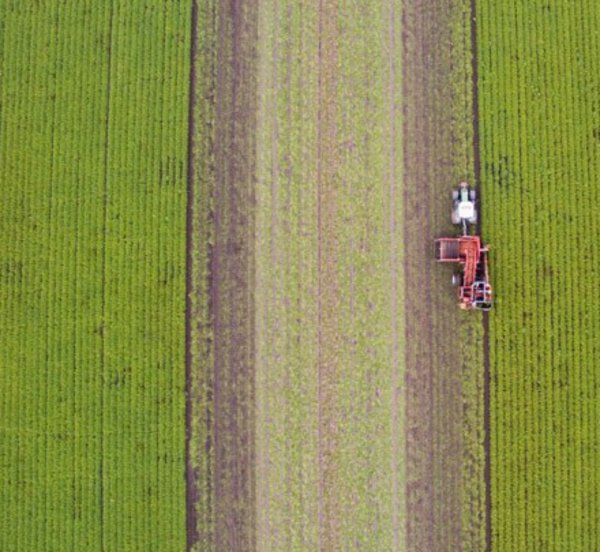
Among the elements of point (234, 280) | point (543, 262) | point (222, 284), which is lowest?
point (222, 284)

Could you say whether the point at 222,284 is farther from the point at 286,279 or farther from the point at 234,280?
the point at 286,279

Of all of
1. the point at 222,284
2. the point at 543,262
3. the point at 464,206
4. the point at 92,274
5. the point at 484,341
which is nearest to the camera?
the point at 464,206

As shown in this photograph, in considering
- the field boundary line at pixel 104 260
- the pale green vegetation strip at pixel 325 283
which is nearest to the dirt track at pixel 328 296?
the pale green vegetation strip at pixel 325 283

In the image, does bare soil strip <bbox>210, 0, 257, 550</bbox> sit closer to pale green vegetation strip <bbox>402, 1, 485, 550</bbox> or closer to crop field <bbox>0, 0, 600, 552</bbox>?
crop field <bbox>0, 0, 600, 552</bbox>

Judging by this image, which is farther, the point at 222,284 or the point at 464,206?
Answer: the point at 222,284

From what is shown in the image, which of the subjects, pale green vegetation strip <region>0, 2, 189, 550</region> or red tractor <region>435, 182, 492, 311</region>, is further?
pale green vegetation strip <region>0, 2, 189, 550</region>

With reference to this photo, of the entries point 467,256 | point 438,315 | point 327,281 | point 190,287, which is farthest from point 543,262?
point 190,287

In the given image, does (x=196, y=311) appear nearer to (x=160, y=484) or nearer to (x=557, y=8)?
(x=160, y=484)

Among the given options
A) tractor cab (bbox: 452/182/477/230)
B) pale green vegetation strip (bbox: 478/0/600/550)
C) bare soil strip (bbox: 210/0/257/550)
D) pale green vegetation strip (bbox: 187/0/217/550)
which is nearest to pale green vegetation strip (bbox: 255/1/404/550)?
bare soil strip (bbox: 210/0/257/550)

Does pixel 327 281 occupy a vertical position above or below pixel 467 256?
below
